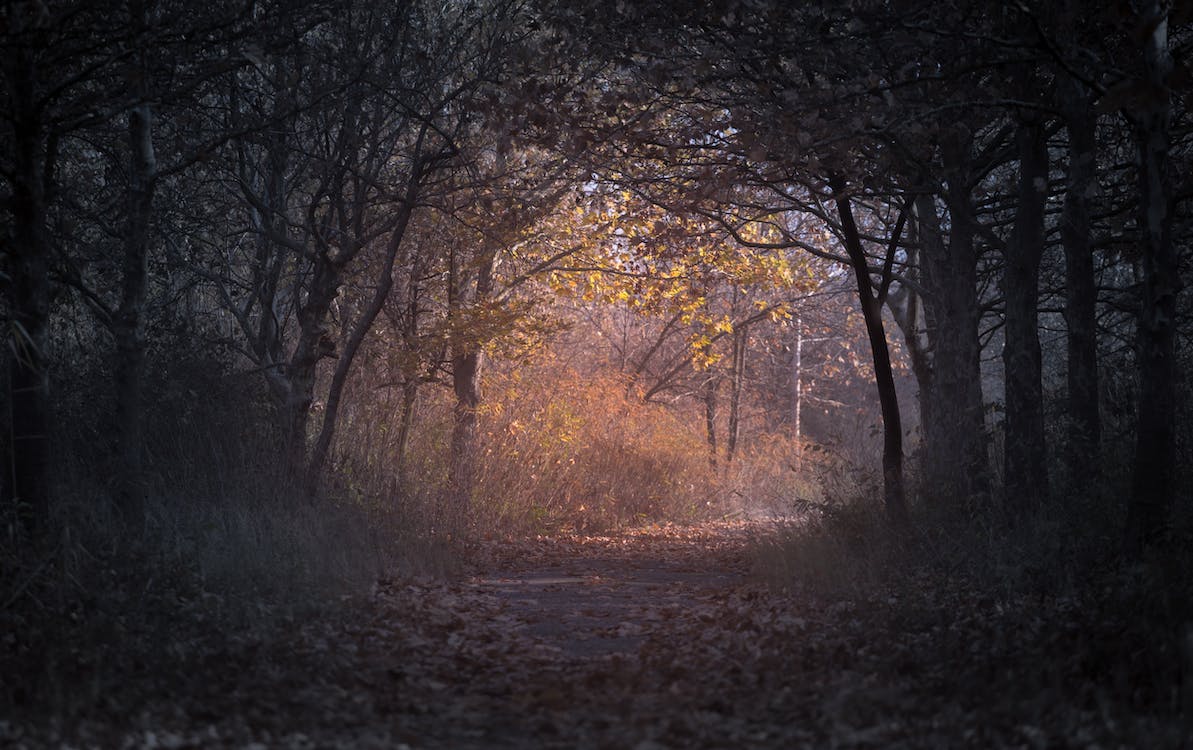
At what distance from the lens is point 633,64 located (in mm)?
11047

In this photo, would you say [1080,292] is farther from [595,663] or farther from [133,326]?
[133,326]

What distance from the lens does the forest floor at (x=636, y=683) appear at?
18.1ft

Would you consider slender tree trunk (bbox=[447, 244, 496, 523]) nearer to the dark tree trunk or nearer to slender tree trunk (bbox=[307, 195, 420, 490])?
slender tree trunk (bbox=[307, 195, 420, 490])

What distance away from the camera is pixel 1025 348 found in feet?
37.0

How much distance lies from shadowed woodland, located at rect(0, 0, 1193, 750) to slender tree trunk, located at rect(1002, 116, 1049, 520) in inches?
1.7

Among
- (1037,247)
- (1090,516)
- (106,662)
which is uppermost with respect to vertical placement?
(1037,247)

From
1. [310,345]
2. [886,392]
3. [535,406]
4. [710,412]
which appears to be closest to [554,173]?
[310,345]

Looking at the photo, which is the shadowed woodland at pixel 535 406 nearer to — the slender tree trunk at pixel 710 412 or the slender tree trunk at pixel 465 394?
the slender tree trunk at pixel 465 394

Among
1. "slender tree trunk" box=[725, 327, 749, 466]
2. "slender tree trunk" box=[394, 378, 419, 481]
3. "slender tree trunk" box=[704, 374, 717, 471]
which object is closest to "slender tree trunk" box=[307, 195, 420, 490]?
"slender tree trunk" box=[394, 378, 419, 481]

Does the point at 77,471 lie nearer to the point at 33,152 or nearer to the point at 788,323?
the point at 33,152

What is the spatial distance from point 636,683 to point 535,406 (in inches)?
529

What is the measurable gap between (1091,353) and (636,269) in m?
9.77

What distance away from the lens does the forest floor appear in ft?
18.1

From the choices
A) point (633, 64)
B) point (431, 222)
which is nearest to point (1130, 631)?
point (633, 64)
